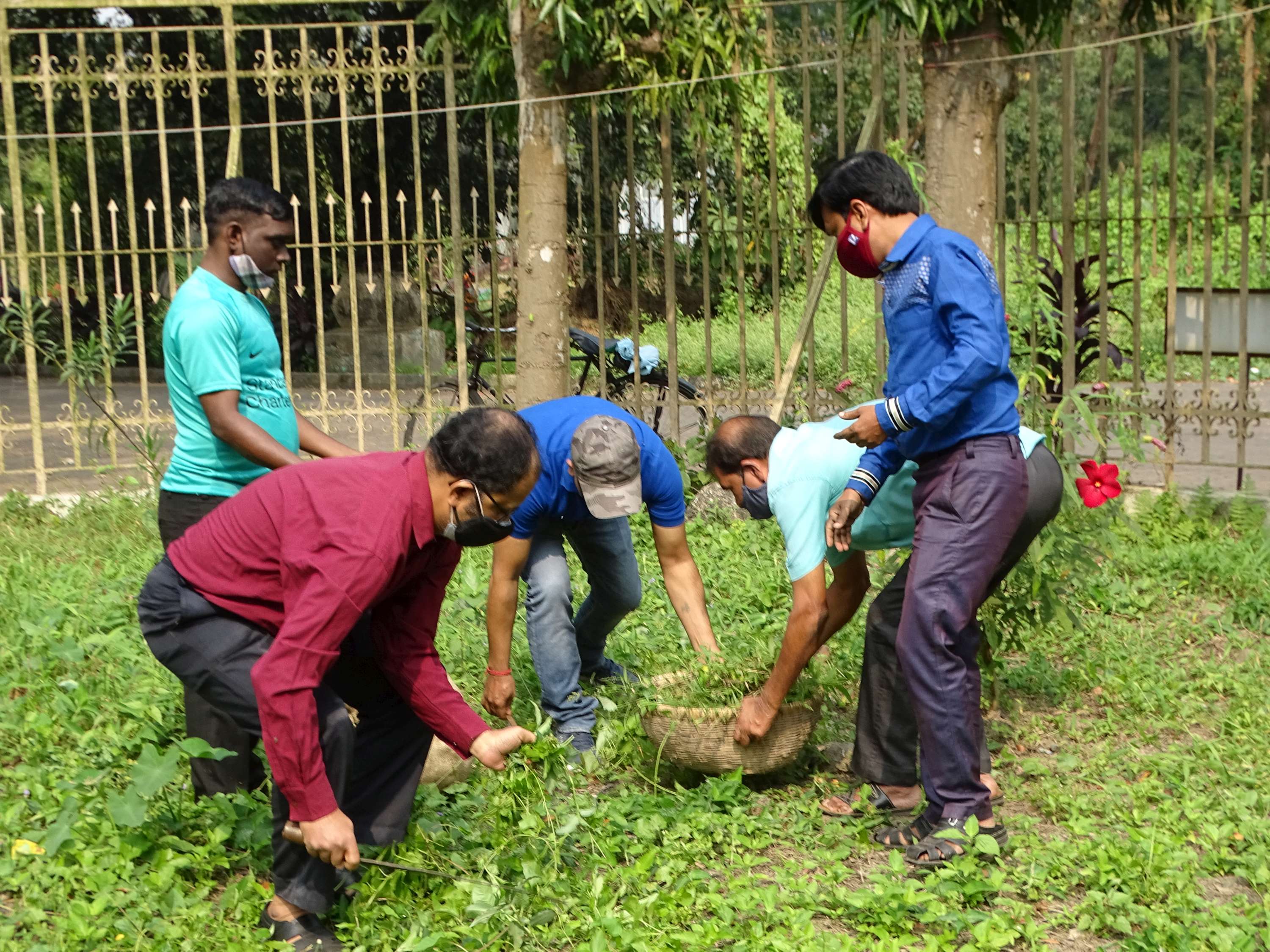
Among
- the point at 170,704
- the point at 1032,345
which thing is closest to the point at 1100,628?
the point at 1032,345

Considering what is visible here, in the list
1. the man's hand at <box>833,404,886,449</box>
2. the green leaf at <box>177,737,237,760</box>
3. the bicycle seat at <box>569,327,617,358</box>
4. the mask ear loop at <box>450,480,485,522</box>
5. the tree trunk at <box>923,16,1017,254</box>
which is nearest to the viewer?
the mask ear loop at <box>450,480,485,522</box>

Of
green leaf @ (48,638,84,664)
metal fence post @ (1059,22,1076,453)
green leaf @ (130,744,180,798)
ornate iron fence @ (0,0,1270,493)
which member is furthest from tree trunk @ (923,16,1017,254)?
green leaf @ (130,744,180,798)

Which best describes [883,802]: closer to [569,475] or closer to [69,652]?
[569,475]

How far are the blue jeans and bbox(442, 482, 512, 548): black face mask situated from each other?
148 cm

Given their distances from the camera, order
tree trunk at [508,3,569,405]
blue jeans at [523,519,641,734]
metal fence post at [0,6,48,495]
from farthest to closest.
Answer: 1. metal fence post at [0,6,48,495]
2. tree trunk at [508,3,569,405]
3. blue jeans at [523,519,641,734]

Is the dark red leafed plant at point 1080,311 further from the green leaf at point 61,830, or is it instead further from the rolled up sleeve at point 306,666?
the green leaf at point 61,830

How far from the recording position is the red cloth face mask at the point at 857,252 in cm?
372

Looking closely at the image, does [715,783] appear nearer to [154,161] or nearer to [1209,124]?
[1209,124]

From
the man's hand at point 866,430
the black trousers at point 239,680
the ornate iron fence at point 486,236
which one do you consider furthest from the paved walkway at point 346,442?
the black trousers at point 239,680

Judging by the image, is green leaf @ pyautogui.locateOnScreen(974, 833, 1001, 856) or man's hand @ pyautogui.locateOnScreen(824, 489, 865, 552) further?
man's hand @ pyautogui.locateOnScreen(824, 489, 865, 552)

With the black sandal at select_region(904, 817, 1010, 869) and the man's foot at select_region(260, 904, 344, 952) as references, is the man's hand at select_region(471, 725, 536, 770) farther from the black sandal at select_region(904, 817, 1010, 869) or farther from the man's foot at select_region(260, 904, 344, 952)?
the black sandal at select_region(904, 817, 1010, 869)

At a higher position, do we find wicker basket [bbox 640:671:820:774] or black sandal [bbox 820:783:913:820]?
wicker basket [bbox 640:671:820:774]

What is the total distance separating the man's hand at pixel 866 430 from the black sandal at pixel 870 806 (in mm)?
1134

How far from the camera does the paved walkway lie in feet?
26.0
